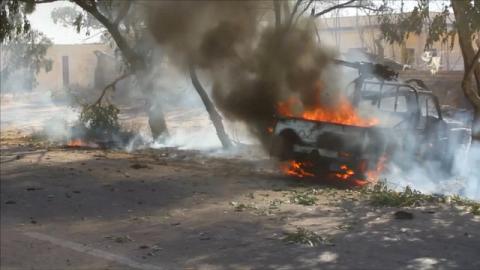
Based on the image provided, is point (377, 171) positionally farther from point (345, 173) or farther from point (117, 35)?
point (117, 35)

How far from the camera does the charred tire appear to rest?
10586mm

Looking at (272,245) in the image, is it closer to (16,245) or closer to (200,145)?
(16,245)

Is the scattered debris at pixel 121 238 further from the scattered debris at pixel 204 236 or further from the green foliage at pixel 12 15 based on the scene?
the green foliage at pixel 12 15

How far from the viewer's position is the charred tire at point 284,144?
34.7ft

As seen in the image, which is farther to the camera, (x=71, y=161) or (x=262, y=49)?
(x=262, y=49)

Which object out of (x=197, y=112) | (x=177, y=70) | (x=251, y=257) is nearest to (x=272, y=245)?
(x=251, y=257)

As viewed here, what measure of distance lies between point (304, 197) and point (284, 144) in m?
2.41

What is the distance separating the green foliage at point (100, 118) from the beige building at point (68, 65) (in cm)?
2612

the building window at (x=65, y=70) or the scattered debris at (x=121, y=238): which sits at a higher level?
the building window at (x=65, y=70)

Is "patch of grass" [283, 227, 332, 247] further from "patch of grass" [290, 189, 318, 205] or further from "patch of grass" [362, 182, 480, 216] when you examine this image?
"patch of grass" [362, 182, 480, 216]

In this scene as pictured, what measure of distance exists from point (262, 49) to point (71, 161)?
→ 4.54 m

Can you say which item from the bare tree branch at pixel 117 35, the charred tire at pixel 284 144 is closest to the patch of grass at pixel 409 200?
the charred tire at pixel 284 144

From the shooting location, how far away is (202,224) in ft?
22.5

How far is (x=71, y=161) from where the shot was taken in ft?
39.8
